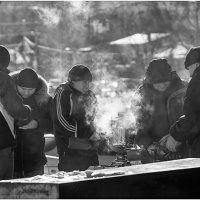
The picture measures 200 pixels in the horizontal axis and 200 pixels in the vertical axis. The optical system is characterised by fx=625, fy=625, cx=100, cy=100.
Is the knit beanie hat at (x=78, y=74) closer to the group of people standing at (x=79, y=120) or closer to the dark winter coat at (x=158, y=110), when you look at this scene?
the group of people standing at (x=79, y=120)

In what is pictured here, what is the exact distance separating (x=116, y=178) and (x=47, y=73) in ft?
53.0

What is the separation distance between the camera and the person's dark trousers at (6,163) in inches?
235

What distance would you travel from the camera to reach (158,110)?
279 inches

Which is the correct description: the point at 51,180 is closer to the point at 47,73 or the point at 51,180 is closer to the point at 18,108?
the point at 18,108

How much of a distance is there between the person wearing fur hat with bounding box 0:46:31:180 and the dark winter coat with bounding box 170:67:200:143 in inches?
60.3

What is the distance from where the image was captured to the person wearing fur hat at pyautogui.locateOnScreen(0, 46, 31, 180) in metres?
5.87

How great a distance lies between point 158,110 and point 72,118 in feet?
3.35

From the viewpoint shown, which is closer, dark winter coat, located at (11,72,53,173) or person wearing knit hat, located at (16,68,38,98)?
dark winter coat, located at (11,72,53,173)

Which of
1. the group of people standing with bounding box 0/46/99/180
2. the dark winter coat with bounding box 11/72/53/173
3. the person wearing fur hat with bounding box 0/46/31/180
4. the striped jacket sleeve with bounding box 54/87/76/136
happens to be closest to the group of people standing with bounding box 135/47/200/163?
Answer: the group of people standing with bounding box 0/46/99/180

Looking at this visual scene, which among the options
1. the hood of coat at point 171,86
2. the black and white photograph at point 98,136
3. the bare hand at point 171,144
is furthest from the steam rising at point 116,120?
the bare hand at point 171,144

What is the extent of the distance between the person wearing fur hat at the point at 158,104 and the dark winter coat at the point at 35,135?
107 centimetres

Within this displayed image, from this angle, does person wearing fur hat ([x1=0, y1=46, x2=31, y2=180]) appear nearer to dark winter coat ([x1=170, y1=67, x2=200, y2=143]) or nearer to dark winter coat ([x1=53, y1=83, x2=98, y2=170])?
dark winter coat ([x1=53, y1=83, x2=98, y2=170])

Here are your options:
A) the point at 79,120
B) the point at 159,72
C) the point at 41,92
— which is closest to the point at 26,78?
the point at 41,92

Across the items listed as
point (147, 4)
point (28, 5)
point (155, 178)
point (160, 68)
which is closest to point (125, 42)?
Result: point (147, 4)
